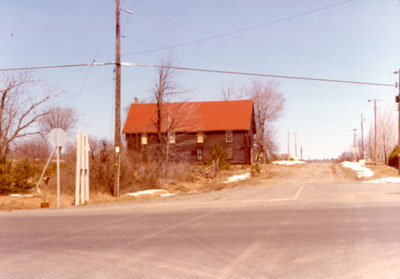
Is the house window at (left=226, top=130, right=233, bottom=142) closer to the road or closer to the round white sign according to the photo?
the round white sign

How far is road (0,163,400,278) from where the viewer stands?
271 inches

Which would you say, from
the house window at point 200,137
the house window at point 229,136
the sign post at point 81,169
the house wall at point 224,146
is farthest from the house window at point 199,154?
the sign post at point 81,169

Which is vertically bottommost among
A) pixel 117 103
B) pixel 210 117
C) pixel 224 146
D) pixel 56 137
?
pixel 56 137

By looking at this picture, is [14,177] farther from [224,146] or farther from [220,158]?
[224,146]

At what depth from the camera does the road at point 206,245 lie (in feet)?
22.6

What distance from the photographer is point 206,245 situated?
876cm

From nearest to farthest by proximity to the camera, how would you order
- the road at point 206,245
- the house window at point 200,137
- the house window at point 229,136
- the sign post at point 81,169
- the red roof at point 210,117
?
the road at point 206,245, the sign post at point 81,169, the red roof at point 210,117, the house window at point 229,136, the house window at point 200,137

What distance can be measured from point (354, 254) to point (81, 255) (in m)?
4.70

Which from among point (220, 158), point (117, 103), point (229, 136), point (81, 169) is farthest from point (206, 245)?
point (229, 136)

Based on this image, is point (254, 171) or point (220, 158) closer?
point (254, 171)

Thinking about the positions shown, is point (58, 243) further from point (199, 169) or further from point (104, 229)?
point (199, 169)

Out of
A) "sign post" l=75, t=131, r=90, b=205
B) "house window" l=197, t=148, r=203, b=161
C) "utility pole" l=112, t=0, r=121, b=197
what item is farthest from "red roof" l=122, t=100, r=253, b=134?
"sign post" l=75, t=131, r=90, b=205

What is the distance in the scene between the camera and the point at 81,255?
8.03 meters

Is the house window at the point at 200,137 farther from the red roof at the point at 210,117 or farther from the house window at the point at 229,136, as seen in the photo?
the house window at the point at 229,136
